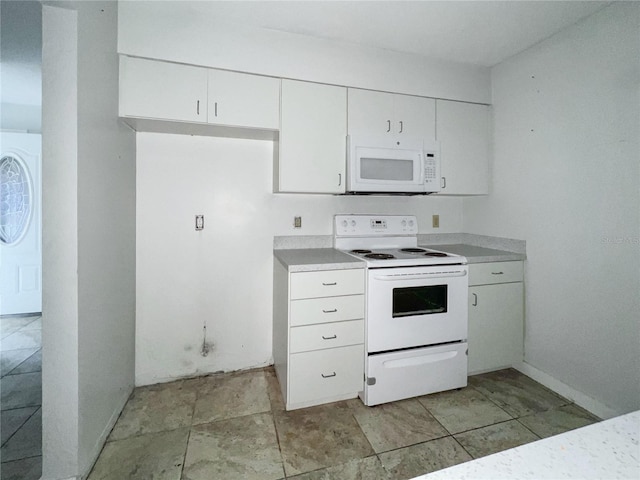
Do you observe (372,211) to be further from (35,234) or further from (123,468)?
(35,234)

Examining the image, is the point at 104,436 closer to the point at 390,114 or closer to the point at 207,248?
the point at 207,248

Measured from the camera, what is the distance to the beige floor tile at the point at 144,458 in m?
1.44

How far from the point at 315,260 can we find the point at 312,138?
0.89 metres

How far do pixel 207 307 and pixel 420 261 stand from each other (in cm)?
165

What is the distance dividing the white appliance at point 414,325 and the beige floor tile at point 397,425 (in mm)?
59

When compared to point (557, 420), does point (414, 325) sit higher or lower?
higher

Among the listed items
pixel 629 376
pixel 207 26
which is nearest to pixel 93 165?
pixel 207 26

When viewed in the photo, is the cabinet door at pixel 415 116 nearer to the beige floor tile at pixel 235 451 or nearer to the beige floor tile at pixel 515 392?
the beige floor tile at pixel 515 392

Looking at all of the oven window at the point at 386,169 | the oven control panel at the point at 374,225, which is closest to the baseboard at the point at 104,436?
the oven control panel at the point at 374,225

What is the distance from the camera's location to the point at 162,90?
186 cm

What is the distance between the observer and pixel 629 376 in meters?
1.74

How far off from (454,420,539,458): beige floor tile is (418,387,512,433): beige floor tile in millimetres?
42

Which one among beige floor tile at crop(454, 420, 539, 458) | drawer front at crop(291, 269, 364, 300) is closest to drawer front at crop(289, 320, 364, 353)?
drawer front at crop(291, 269, 364, 300)

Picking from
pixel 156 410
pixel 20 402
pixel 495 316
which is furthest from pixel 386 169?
pixel 20 402
